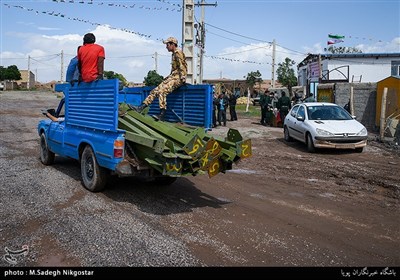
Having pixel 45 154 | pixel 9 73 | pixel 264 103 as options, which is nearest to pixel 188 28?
pixel 264 103

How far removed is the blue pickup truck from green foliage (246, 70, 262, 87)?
1877 inches

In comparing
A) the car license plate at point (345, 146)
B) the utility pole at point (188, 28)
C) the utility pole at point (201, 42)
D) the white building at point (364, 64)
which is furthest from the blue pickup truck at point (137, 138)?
the white building at point (364, 64)

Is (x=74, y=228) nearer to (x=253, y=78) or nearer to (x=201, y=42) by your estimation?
(x=201, y=42)

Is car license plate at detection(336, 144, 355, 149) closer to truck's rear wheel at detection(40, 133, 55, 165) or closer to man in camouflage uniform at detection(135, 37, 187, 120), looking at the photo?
man in camouflage uniform at detection(135, 37, 187, 120)

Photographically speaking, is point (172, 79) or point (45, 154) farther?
point (45, 154)

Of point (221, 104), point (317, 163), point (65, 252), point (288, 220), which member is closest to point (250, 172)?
point (317, 163)

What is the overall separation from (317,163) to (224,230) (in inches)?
238

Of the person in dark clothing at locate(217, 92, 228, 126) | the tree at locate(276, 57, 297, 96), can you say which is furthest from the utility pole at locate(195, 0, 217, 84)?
the tree at locate(276, 57, 297, 96)

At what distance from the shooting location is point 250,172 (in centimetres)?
909

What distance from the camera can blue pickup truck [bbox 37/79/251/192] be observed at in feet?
18.0

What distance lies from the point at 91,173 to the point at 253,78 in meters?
49.6

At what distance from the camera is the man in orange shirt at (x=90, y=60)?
22.2 ft

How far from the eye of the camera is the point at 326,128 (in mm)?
11727

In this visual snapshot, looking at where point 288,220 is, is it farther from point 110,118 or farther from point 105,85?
point 105,85
